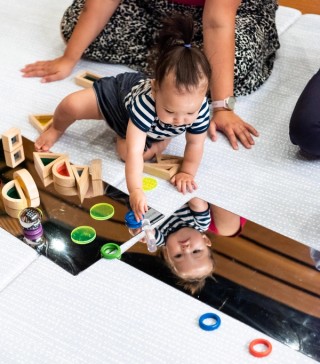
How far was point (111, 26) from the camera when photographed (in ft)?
4.82

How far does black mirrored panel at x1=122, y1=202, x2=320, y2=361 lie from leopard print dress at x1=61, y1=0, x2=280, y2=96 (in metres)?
0.49

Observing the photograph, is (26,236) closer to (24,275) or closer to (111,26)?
(24,275)

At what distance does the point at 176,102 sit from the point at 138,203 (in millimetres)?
200

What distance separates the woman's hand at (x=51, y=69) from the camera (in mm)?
1434

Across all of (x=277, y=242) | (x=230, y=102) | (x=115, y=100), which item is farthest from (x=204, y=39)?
(x=277, y=242)

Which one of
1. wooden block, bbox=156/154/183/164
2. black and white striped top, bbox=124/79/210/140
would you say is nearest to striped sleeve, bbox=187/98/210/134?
black and white striped top, bbox=124/79/210/140

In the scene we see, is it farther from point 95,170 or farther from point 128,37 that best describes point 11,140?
point 128,37

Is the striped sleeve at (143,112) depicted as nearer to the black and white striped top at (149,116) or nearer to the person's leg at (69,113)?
the black and white striped top at (149,116)

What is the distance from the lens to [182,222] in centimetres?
106

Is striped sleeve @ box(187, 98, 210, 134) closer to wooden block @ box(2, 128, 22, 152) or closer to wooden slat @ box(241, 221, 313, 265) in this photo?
wooden slat @ box(241, 221, 313, 265)

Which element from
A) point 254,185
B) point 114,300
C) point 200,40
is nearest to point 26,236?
point 114,300

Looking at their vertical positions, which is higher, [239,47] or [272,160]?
[239,47]

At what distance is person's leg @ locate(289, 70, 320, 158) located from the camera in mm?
1169

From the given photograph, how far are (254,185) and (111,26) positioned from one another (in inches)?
23.2
